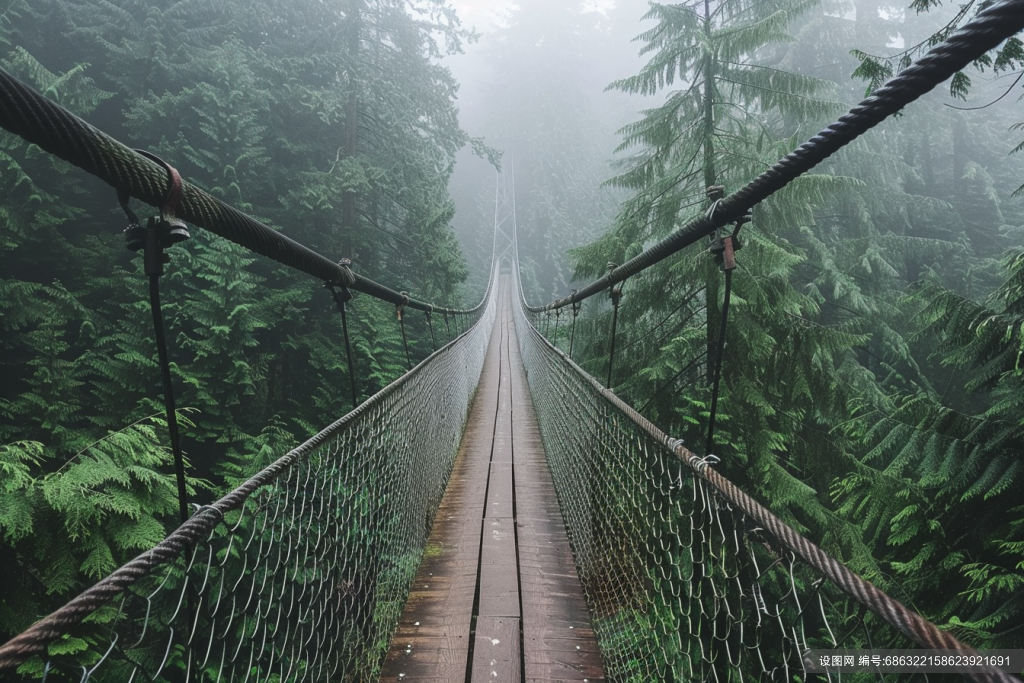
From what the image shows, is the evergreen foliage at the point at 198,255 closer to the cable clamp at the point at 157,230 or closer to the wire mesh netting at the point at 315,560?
the wire mesh netting at the point at 315,560

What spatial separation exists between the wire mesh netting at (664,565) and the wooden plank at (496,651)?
0.80ft

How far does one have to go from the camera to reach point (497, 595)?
5.43 ft

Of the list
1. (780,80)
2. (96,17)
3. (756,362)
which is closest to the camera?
(756,362)

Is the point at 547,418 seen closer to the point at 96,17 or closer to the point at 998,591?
the point at 998,591

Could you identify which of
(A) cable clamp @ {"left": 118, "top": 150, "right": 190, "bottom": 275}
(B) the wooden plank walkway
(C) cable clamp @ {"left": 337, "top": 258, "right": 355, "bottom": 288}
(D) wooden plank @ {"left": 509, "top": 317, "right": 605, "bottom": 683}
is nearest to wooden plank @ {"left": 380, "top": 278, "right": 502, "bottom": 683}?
(B) the wooden plank walkway

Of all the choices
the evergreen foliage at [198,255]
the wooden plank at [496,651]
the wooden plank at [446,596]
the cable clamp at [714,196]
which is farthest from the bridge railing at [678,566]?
the evergreen foliage at [198,255]

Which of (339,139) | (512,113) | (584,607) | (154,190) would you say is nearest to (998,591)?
(584,607)

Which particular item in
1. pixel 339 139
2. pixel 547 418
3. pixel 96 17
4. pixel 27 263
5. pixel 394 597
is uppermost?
pixel 96 17

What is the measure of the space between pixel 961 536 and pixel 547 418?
6.84ft

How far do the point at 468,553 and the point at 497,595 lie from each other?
0.99 feet

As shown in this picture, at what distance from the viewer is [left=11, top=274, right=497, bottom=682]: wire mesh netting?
2.05ft

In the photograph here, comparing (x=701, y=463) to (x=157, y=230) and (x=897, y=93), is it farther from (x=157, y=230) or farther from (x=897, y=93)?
(x=157, y=230)

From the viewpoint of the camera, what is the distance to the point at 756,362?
312cm

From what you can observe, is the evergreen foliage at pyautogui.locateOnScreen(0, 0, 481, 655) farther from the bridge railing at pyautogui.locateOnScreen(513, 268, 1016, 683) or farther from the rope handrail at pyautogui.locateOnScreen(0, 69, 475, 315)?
the bridge railing at pyautogui.locateOnScreen(513, 268, 1016, 683)
